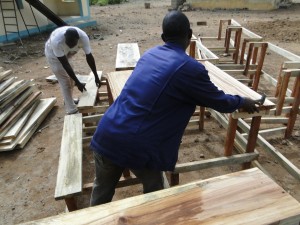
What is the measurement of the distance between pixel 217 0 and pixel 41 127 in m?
16.5

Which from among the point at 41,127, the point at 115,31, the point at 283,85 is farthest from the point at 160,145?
the point at 115,31

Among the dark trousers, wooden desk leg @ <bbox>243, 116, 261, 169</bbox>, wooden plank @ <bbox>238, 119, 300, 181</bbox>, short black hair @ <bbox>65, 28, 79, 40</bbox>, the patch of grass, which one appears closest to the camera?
the dark trousers

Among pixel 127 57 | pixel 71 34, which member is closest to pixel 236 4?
pixel 127 57

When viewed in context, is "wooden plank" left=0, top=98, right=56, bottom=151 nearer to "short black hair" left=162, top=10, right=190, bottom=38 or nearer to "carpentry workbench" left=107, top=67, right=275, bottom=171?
"carpentry workbench" left=107, top=67, right=275, bottom=171

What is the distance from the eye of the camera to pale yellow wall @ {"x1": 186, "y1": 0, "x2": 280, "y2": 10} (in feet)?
55.3

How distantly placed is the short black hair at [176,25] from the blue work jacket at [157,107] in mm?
84

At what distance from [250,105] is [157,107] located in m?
0.91

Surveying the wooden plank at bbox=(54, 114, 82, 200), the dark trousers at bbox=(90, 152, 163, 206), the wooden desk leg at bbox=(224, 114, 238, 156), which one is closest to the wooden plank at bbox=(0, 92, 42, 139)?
the wooden plank at bbox=(54, 114, 82, 200)

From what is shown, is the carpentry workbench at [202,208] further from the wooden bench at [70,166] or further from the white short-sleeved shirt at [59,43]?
the white short-sleeved shirt at [59,43]

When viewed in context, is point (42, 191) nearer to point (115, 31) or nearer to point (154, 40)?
point (154, 40)

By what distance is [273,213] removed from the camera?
142 centimetres

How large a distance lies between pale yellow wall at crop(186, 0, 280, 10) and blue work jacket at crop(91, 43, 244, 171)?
702 inches

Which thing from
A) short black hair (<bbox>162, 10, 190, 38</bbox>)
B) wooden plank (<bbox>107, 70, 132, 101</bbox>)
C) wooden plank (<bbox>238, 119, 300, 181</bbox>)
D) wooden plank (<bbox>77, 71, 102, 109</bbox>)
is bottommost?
wooden plank (<bbox>238, 119, 300, 181</bbox>)

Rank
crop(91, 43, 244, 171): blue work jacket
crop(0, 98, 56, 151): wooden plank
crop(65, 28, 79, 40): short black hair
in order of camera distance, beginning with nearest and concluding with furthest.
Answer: crop(91, 43, 244, 171): blue work jacket → crop(65, 28, 79, 40): short black hair → crop(0, 98, 56, 151): wooden plank
